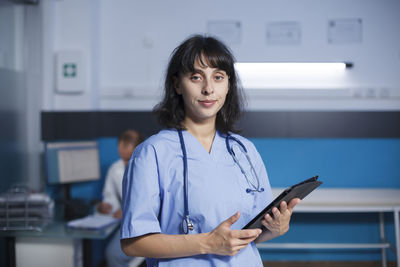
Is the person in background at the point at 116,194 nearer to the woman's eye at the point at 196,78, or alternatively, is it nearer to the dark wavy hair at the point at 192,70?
the dark wavy hair at the point at 192,70

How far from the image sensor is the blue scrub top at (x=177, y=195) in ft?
2.93

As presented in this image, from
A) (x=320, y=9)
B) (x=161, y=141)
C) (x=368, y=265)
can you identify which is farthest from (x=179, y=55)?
(x=368, y=265)

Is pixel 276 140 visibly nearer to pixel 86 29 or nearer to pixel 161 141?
pixel 86 29

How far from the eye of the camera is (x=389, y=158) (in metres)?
2.91

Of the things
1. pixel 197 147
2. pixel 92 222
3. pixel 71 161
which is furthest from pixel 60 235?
pixel 197 147

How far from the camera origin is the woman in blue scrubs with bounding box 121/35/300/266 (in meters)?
0.88

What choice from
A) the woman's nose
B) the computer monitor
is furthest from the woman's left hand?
the computer monitor

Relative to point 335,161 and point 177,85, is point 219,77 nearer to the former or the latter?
point 177,85

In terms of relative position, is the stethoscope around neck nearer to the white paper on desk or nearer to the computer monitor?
the white paper on desk

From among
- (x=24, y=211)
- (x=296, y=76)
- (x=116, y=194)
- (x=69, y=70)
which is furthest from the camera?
(x=296, y=76)

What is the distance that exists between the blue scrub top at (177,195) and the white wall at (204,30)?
1.98 m

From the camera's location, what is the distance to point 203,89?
976 millimetres

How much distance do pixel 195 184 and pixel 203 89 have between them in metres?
0.27

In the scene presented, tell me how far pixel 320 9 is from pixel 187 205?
2680mm
